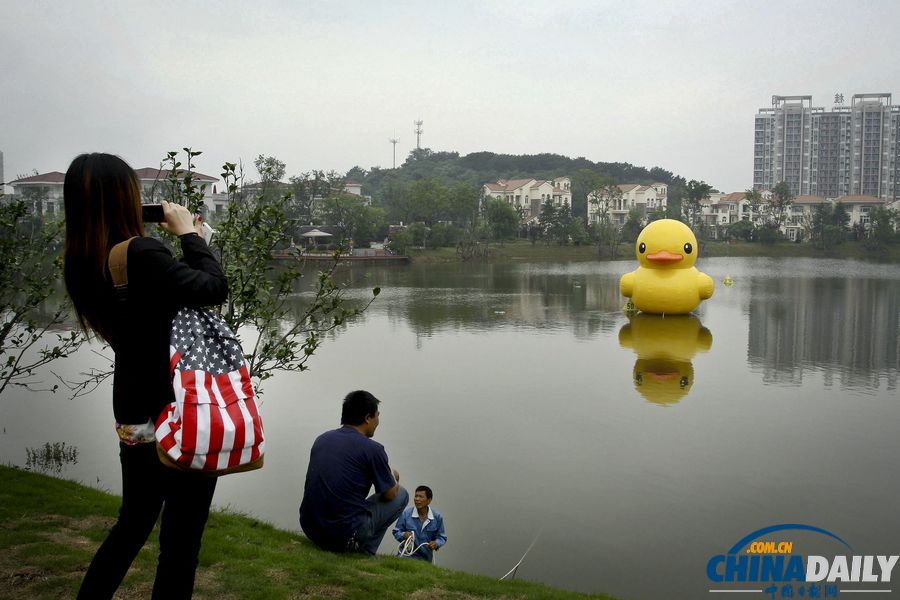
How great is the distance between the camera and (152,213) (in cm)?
245

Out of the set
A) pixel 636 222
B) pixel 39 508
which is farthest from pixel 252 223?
pixel 636 222

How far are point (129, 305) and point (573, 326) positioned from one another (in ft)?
47.0

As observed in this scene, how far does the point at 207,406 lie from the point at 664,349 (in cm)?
1181

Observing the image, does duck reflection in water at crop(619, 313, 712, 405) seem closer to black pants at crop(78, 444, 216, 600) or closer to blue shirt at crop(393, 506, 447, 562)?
blue shirt at crop(393, 506, 447, 562)

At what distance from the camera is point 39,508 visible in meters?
4.56

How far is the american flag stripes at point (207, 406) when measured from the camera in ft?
7.16

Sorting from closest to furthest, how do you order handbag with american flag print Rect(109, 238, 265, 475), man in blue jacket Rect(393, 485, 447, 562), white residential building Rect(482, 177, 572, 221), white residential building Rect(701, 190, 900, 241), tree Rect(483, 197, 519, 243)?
1. handbag with american flag print Rect(109, 238, 265, 475)
2. man in blue jacket Rect(393, 485, 447, 562)
3. tree Rect(483, 197, 519, 243)
4. white residential building Rect(701, 190, 900, 241)
5. white residential building Rect(482, 177, 572, 221)

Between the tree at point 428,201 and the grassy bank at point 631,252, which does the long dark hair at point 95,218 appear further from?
the tree at point 428,201

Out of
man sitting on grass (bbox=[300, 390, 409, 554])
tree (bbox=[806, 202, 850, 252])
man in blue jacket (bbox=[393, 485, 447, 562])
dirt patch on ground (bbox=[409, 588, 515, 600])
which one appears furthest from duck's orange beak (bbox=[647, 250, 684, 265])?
tree (bbox=[806, 202, 850, 252])

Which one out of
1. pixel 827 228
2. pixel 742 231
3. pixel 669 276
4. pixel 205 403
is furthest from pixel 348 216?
pixel 205 403

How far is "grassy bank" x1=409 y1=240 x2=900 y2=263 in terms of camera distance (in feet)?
148

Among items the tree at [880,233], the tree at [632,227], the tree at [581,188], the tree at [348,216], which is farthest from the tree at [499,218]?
the tree at [880,233]

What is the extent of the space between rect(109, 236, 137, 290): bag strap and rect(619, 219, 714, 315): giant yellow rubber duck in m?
15.5

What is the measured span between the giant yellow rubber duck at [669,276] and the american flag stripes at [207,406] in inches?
606
